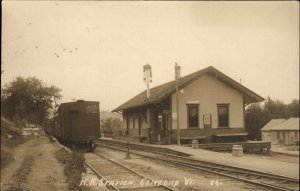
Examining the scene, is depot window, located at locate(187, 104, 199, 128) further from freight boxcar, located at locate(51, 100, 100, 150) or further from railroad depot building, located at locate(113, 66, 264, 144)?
freight boxcar, located at locate(51, 100, 100, 150)

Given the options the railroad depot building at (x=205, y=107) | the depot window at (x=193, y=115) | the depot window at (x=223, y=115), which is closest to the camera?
the railroad depot building at (x=205, y=107)

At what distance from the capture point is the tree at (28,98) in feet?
24.4

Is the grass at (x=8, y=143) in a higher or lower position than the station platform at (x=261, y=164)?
higher

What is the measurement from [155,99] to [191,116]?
2.93 m

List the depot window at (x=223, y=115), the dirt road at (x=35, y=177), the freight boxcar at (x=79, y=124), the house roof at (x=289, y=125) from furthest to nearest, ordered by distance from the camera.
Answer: the house roof at (x=289, y=125) < the depot window at (x=223, y=115) < the freight boxcar at (x=79, y=124) < the dirt road at (x=35, y=177)

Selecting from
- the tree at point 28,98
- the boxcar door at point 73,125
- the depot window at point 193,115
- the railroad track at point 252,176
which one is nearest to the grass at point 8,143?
the boxcar door at point 73,125

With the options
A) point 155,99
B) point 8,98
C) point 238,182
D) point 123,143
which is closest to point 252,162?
point 238,182

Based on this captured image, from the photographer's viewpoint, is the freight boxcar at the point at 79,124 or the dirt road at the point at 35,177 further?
the freight boxcar at the point at 79,124

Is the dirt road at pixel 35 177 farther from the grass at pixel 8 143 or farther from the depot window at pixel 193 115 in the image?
the depot window at pixel 193 115

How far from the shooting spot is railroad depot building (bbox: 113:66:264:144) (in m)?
25.5

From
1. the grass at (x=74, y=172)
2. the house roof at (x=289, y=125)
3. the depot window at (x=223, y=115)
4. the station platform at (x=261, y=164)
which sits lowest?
the station platform at (x=261, y=164)

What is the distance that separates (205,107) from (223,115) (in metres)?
1.40

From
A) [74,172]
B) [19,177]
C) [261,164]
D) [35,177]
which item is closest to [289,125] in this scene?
[261,164]

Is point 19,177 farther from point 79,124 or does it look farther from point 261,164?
point 261,164
